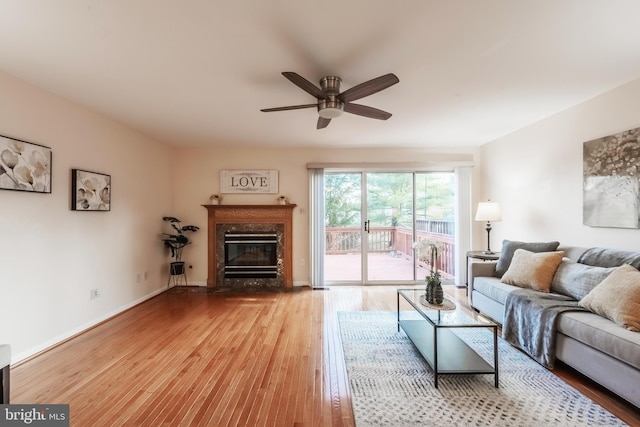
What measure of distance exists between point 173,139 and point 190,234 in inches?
64.1

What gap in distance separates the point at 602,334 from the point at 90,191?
4741 millimetres

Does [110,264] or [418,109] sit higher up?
[418,109]

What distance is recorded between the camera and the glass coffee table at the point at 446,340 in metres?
1.98

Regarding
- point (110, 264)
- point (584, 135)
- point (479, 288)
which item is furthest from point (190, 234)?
point (584, 135)

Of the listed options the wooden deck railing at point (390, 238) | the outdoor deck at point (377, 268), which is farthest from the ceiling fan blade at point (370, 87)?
the outdoor deck at point (377, 268)

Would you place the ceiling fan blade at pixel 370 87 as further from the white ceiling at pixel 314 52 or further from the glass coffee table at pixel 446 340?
the glass coffee table at pixel 446 340

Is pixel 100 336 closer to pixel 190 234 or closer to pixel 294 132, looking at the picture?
pixel 190 234

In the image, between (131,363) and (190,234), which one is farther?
(190,234)

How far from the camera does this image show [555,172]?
11.0 feet

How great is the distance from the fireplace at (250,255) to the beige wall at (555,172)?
3749 mm

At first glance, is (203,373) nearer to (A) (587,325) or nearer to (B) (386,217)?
(A) (587,325)

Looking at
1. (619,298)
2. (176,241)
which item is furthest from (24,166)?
(619,298)

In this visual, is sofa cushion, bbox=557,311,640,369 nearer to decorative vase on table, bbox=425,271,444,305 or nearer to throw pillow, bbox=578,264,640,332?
throw pillow, bbox=578,264,640,332

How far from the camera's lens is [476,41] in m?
1.89
